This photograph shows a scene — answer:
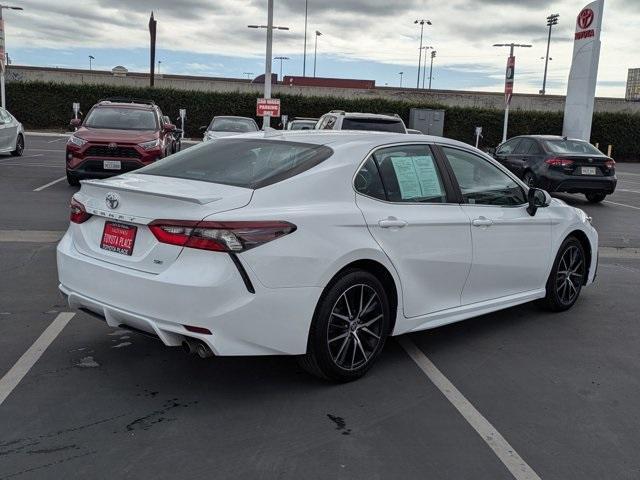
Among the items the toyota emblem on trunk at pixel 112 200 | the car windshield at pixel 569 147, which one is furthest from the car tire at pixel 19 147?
the toyota emblem on trunk at pixel 112 200

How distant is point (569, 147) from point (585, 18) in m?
13.0

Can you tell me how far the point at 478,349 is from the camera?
4.91 m

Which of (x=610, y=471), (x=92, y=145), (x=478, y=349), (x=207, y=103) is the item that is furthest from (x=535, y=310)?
(x=207, y=103)

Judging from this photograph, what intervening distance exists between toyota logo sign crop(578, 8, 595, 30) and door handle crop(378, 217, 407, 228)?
24338 millimetres

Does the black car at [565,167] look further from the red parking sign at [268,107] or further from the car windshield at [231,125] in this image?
the red parking sign at [268,107]

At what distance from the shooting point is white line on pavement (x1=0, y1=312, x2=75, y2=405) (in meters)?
3.91

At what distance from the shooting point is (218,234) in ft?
11.4

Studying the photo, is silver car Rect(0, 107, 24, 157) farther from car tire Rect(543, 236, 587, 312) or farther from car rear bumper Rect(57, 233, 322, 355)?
car tire Rect(543, 236, 587, 312)

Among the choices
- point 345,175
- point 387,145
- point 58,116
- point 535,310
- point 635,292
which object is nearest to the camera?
point 345,175

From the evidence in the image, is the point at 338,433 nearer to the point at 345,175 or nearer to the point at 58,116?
the point at 345,175

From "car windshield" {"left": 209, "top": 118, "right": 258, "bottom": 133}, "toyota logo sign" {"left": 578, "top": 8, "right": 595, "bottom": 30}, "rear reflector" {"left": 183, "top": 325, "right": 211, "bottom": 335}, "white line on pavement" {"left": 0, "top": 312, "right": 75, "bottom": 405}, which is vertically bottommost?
"white line on pavement" {"left": 0, "top": 312, "right": 75, "bottom": 405}

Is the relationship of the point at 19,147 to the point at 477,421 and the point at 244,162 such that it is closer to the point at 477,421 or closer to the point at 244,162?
the point at 244,162

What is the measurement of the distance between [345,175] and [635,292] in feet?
13.7

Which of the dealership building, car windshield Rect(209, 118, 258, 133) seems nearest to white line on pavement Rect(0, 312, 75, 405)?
car windshield Rect(209, 118, 258, 133)
